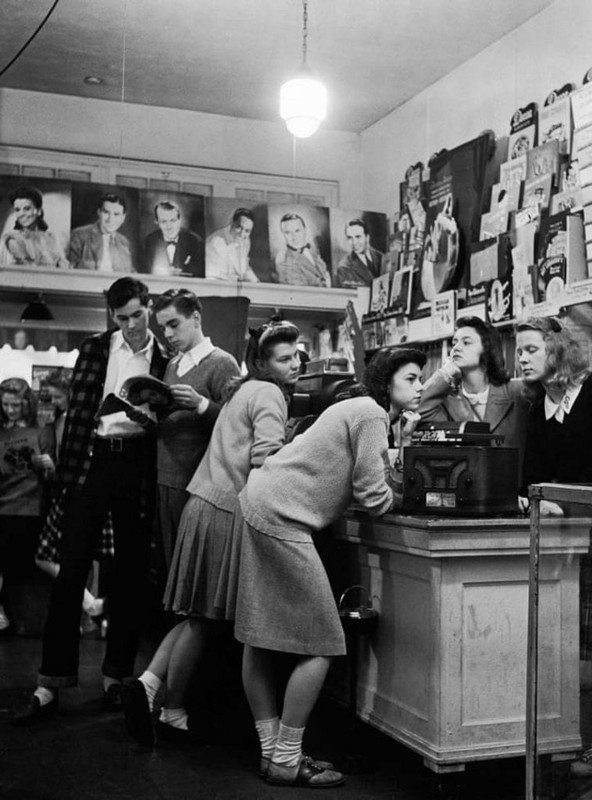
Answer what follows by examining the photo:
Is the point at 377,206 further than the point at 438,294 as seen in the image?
Yes

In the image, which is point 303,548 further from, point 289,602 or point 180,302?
point 180,302

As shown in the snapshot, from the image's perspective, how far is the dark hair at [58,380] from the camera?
24.0ft

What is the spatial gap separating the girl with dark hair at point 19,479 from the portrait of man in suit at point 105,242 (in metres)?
1.59

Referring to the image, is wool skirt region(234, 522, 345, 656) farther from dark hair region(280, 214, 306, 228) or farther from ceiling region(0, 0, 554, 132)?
dark hair region(280, 214, 306, 228)

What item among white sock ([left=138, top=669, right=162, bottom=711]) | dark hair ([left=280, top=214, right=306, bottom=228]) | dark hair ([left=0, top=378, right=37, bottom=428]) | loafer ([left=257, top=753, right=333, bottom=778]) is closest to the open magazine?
white sock ([left=138, top=669, right=162, bottom=711])

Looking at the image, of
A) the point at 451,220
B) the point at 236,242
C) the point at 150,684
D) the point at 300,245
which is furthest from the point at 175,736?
the point at 300,245

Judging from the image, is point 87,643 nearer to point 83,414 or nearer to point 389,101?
point 83,414

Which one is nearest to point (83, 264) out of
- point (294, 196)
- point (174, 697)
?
point (294, 196)

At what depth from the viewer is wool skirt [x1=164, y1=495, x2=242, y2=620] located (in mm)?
3385

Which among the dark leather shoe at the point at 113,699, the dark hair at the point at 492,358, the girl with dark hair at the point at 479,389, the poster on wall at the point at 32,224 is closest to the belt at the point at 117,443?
the dark leather shoe at the point at 113,699

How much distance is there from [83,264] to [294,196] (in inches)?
81.9

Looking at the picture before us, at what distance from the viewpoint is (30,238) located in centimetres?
702

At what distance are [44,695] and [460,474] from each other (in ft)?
6.25

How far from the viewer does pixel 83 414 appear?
3.91 metres
